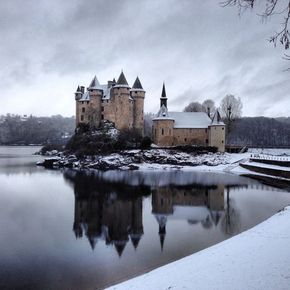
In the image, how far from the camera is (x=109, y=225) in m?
14.1

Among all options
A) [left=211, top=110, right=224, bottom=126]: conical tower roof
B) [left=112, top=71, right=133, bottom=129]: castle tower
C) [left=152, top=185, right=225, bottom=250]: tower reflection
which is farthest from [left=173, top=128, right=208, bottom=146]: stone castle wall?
[left=152, top=185, right=225, bottom=250]: tower reflection

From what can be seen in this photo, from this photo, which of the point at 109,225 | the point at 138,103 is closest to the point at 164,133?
the point at 138,103

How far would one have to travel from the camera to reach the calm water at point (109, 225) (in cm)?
909

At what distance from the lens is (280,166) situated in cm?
3275

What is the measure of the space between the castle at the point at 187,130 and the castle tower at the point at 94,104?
30.2 ft

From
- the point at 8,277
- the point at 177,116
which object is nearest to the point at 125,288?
the point at 8,277

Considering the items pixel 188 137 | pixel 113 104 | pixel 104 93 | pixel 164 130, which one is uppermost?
pixel 104 93

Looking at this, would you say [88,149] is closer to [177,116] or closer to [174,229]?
[177,116]

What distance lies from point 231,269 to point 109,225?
721 centimetres

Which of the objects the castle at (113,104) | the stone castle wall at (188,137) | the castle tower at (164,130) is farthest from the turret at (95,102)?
the stone castle wall at (188,137)

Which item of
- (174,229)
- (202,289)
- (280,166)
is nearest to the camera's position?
(202,289)

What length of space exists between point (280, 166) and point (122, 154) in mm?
20676

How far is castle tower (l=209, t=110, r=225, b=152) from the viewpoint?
4772 centimetres

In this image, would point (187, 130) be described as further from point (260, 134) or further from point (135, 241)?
point (260, 134)
